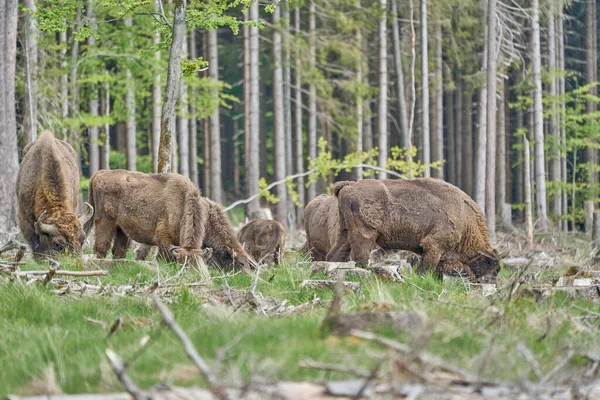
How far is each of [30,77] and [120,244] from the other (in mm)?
9266

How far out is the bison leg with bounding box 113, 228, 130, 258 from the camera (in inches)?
600

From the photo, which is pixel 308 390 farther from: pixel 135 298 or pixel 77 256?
pixel 77 256

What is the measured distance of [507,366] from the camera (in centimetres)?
618

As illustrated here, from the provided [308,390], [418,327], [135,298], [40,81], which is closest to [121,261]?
[135,298]

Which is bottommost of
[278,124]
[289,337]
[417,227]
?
[417,227]

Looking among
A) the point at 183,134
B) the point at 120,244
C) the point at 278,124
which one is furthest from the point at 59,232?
the point at 278,124

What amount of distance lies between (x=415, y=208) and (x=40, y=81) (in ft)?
50.4

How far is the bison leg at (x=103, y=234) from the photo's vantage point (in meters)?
14.9

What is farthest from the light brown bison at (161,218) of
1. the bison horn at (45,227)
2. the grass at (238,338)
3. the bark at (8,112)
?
the bark at (8,112)

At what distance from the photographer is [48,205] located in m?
14.7

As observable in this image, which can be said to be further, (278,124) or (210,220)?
(278,124)

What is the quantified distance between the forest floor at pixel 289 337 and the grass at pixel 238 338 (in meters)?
0.02

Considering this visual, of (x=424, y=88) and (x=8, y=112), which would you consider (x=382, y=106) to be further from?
(x=8, y=112)

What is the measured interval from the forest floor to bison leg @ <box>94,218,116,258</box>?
337 centimetres
